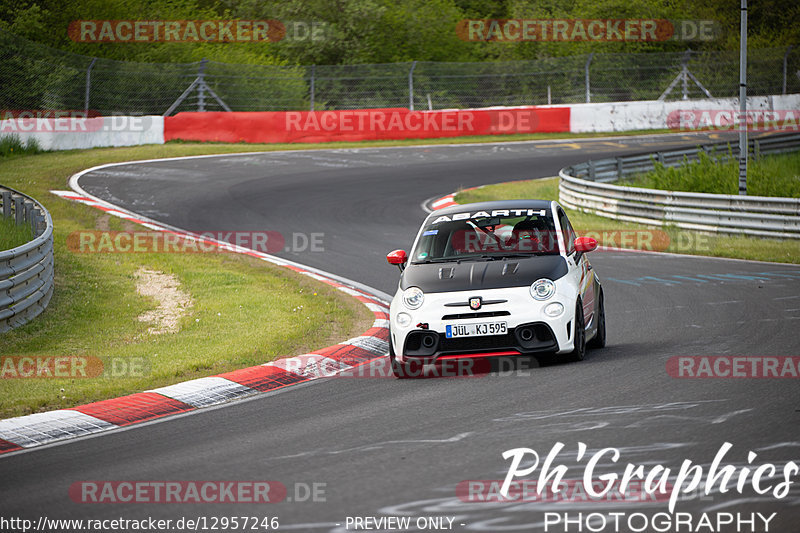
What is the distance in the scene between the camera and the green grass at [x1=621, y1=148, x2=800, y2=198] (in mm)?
21750

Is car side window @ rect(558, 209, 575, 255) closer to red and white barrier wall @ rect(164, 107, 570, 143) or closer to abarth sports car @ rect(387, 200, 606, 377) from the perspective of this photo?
abarth sports car @ rect(387, 200, 606, 377)

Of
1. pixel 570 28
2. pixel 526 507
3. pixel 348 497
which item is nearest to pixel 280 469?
pixel 348 497

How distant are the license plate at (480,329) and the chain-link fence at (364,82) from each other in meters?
25.4

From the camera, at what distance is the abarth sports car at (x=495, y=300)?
894cm

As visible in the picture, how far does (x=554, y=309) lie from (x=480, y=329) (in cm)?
67

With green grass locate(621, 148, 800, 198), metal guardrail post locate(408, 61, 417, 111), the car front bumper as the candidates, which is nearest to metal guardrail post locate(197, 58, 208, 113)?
metal guardrail post locate(408, 61, 417, 111)

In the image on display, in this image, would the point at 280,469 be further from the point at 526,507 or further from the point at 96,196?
Result: the point at 96,196

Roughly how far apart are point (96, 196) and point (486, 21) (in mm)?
40016

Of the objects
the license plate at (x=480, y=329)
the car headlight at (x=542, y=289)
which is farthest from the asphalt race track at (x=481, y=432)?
the car headlight at (x=542, y=289)

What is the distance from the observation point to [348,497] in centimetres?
557

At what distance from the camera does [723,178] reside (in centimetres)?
2286

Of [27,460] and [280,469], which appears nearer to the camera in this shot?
Answer: [280,469]

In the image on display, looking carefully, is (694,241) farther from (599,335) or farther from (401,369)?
(401,369)

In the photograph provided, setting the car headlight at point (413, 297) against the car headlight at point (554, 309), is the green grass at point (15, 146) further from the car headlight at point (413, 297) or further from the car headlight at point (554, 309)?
the car headlight at point (554, 309)
